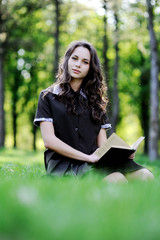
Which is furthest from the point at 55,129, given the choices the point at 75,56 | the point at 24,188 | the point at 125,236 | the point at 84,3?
the point at 84,3

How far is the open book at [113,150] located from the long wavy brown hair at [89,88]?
2.21 feet

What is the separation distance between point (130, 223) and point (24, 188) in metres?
0.85

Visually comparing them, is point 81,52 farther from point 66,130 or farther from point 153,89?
point 153,89

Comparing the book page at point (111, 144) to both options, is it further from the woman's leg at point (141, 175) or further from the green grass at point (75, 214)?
the green grass at point (75, 214)

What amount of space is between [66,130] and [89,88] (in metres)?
0.78

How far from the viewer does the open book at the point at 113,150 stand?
3592 millimetres

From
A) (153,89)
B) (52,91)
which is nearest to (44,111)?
(52,91)

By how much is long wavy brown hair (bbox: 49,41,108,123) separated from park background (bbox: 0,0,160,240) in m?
1.05

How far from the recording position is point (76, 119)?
4242 millimetres

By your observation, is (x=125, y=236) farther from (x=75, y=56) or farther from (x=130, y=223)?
(x=75, y=56)

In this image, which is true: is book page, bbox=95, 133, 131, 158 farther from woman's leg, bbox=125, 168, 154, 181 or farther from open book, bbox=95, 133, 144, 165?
woman's leg, bbox=125, 168, 154, 181

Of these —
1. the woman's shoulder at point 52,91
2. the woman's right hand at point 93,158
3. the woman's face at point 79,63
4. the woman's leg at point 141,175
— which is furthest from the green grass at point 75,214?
the woman's face at point 79,63

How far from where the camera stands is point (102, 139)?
14.9 feet

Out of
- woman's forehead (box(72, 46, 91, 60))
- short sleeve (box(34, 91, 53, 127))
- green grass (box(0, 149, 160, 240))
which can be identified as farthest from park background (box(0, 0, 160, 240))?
woman's forehead (box(72, 46, 91, 60))
